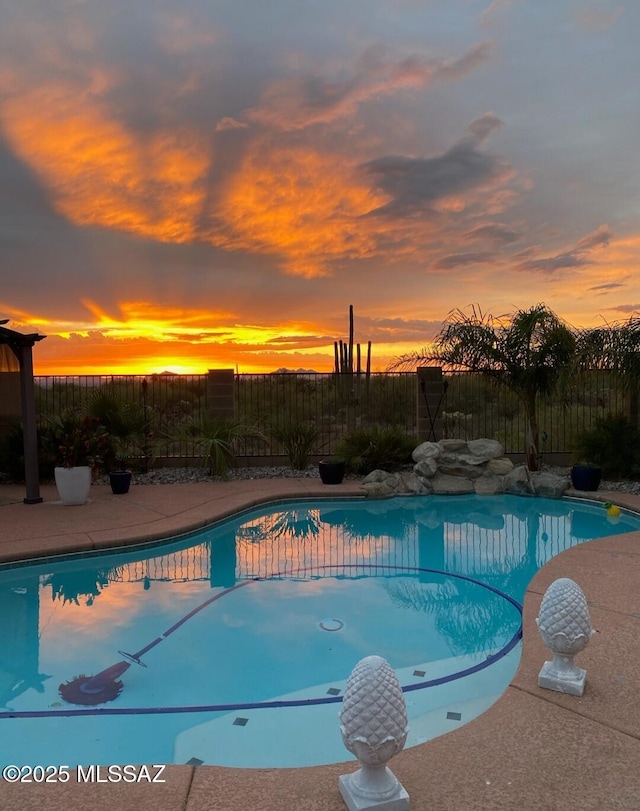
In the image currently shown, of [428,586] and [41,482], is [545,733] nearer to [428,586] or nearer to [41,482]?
[428,586]

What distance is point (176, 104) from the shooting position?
9.01m

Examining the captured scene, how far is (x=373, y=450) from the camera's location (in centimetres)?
1110

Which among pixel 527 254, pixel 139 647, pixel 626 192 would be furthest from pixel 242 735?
pixel 527 254

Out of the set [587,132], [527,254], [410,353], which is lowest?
[410,353]

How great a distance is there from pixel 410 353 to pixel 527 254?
126 inches

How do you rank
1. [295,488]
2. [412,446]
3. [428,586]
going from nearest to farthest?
[428,586] → [295,488] → [412,446]

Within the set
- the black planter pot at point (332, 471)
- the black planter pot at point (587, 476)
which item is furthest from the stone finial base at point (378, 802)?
the black planter pot at point (587, 476)

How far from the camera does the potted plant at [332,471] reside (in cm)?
1013

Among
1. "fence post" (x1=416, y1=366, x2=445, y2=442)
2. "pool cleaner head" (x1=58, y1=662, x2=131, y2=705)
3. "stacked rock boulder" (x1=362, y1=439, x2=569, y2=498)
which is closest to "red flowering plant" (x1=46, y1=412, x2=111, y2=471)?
"stacked rock boulder" (x1=362, y1=439, x2=569, y2=498)

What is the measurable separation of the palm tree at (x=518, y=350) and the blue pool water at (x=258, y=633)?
300 centimetres

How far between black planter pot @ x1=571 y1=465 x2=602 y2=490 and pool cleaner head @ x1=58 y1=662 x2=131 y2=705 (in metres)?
7.82

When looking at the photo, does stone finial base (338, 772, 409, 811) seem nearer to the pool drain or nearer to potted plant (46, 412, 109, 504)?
the pool drain

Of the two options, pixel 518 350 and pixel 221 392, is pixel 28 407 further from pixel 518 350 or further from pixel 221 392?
pixel 518 350

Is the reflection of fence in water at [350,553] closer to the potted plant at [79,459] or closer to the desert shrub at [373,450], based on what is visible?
the potted plant at [79,459]
